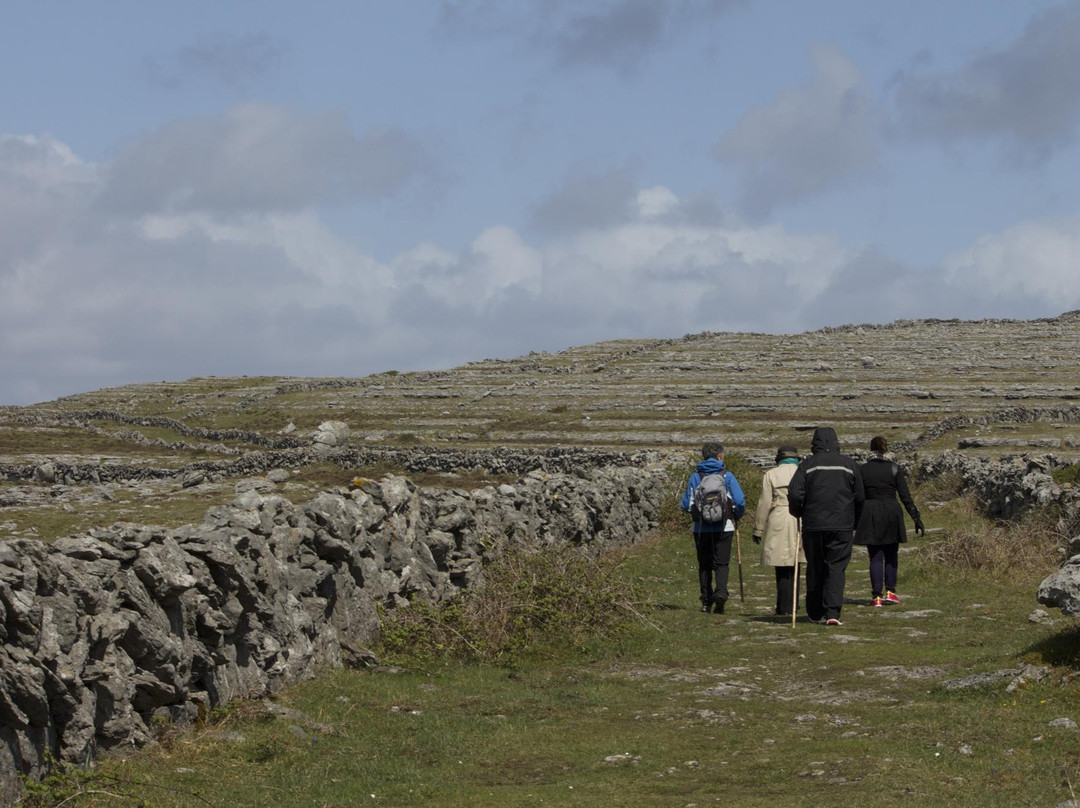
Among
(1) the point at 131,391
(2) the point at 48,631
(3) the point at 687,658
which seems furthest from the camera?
(1) the point at 131,391

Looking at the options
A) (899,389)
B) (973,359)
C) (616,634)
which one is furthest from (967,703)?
(973,359)

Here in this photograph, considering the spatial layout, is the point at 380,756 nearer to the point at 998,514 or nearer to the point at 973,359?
the point at 998,514

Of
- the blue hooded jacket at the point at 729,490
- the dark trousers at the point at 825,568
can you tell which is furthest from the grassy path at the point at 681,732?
the blue hooded jacket at the point at 729,490

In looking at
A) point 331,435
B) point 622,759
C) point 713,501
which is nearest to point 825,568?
point 713,501

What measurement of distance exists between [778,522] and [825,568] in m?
0.96

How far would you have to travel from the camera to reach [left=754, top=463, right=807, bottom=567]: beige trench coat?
658 inches

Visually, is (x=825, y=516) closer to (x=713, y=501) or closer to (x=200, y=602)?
(x=713, y=501)

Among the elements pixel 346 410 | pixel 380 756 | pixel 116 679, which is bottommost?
pixel 380 756

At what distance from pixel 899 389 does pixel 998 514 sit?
40.8 meters

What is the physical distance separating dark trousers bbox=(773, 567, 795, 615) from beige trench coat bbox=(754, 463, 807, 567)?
0.69 feet

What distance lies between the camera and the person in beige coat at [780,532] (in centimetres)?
1672

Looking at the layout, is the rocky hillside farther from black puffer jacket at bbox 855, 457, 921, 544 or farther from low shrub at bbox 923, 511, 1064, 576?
low shrub at bbox 923, 511, 1064, 576

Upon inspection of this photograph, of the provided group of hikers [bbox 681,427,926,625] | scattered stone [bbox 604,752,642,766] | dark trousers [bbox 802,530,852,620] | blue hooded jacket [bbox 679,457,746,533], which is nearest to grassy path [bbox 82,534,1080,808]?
scattered stone [bbox 604,752,642,766]

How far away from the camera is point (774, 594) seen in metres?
19.7
